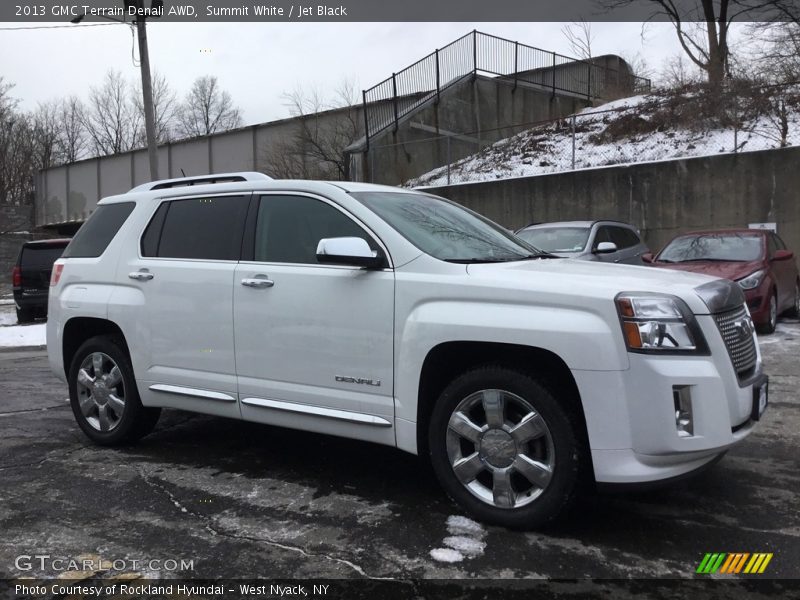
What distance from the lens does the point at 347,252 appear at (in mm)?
3803

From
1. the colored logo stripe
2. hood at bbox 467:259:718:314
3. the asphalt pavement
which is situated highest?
hood at bbox 467:259:718:314

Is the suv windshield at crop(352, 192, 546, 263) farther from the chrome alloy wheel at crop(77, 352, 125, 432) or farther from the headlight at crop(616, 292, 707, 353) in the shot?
the chrome alloy wheel at crop(77, 352, 125, 432)

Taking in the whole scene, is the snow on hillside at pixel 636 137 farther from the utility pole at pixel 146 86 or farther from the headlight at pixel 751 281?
the utility pole at pixel 146 86

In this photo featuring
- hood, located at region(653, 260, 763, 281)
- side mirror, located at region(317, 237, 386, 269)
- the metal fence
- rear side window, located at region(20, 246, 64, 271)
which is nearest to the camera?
side mirror, located at region(317, 237, 386, 269)

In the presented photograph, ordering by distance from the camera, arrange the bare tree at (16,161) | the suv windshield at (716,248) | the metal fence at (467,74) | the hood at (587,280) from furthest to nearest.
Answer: the bare tree at (16,161) → the metal fence at (467,74) → the suv windshield at (716,248) → the hood at (587,280)

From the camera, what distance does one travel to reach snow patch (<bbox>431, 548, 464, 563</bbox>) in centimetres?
322

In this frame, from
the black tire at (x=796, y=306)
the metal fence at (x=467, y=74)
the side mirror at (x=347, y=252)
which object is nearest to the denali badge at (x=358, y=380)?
the side mirror at (x=347, y=252)

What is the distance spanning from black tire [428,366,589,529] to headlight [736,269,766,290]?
7334 millimetres

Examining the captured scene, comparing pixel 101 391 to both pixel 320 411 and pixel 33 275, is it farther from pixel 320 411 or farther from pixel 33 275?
pixel 33 275

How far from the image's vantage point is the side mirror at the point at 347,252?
3809mm

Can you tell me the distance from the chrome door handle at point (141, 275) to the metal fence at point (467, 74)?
16829 millimetres

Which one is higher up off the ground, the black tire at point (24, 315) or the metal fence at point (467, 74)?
the metal fence at point (467, 74)

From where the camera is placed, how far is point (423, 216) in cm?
445

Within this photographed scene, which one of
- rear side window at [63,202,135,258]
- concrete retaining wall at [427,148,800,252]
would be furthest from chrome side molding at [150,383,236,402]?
concrete retaining wall at [427,148,800,252]
